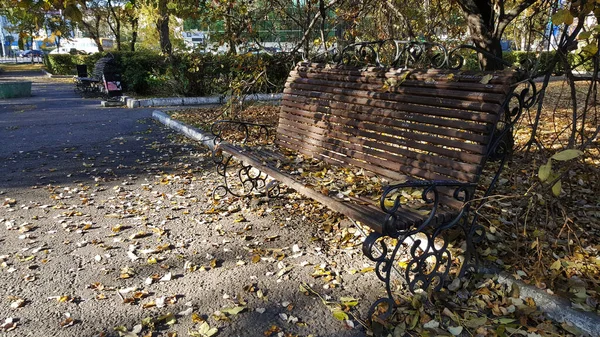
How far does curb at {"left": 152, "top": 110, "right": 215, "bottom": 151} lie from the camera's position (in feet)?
22.7

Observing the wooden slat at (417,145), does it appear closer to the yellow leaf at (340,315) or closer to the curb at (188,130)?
the yellow leaf at (340,315)

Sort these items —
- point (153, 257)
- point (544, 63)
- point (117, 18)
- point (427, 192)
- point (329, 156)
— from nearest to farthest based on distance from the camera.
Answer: point (427, 192) < point (153, 257) < point (329, 156) < point (544, 63) < point (117, 18)

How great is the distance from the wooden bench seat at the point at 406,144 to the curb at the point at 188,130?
98.2 inches

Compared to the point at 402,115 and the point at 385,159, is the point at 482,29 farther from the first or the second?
the point at 385,159

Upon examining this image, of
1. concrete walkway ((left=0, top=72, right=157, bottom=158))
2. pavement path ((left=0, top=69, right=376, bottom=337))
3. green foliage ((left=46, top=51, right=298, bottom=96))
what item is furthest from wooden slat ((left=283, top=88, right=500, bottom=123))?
green foliage ((left=46, top=51, right=298, bottom=96))

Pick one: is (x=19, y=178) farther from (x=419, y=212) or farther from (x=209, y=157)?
(x=419, y=212)

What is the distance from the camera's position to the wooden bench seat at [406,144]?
255cm

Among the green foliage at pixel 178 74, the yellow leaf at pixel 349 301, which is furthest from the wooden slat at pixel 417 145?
the green foliage at pixel 178 74

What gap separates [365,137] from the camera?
3555 millimetres

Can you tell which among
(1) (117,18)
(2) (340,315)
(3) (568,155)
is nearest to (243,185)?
(2) (340,315)

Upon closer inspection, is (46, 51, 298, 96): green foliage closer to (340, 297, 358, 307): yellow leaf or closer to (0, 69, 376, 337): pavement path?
(0, 69, 376, 337): pavement path

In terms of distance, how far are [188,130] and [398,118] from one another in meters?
5.29

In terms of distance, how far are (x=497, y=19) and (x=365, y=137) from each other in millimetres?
2299

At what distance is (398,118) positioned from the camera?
3.24 m
